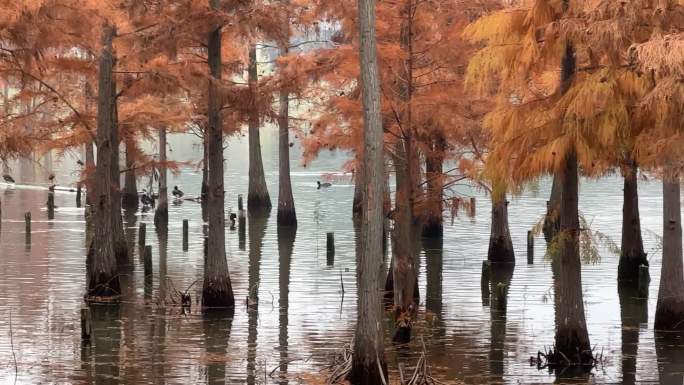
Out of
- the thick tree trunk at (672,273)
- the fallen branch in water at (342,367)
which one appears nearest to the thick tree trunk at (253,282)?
the fallen branch in water at (342,367)

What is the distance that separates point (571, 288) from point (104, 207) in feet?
39.8

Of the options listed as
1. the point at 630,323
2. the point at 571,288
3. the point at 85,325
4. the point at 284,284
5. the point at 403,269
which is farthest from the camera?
the point at 284,284

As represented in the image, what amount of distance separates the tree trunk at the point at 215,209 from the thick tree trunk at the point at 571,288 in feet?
26.2

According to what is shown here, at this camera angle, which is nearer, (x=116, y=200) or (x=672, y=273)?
(x=672, y=273)

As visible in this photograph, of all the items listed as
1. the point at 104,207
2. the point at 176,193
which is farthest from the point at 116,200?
the point at 176,193

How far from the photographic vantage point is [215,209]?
24844 millimetres

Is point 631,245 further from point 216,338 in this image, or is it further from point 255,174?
point 255,174

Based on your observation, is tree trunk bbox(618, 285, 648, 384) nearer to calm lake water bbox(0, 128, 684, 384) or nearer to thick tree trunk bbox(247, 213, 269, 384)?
calm lake water bbox(0, 128, 684, 384)

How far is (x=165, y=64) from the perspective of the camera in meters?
30.3

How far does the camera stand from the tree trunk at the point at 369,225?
16.8 metres

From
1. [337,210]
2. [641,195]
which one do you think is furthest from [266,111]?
[641,195]

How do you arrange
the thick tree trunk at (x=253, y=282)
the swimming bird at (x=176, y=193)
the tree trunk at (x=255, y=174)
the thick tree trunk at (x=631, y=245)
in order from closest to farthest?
the thick tree trunk at (x=253, y=282), the thick tree trunk at (x=631, y=245), the tree trunk at (x=255, y=174), the swimming bird at (x=176, y=193)

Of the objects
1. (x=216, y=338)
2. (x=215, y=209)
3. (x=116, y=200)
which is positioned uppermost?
(x=116, y=200)

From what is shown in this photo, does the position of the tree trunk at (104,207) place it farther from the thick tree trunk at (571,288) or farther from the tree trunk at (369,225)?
the thick tree trunk at (571,288)
